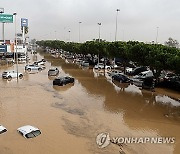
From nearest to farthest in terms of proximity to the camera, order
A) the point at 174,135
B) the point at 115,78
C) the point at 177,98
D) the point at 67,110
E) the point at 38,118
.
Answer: the point at 174,135 → the point at 38,118 → the point at 67,110 → the point at 177,98 → the point at 115,78

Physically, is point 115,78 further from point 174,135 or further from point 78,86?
point 174,135

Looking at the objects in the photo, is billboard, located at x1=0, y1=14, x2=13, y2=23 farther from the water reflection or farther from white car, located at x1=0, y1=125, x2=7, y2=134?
white car, located at x1=0, y1=125, x2=7, y2=134

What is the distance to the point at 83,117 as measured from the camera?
21188 millimetres

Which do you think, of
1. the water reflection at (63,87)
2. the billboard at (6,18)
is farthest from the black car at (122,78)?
the billboard at (6,18)

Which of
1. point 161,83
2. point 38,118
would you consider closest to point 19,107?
point 38,118

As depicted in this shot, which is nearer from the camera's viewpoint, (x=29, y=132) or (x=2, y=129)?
(x=29, y=132)

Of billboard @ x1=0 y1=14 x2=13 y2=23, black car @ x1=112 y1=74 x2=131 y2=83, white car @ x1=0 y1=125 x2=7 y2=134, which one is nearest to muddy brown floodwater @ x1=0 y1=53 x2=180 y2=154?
white car @ x1=0 y1=125 x2=7 y2=134

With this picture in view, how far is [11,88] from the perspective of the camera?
33.0 m

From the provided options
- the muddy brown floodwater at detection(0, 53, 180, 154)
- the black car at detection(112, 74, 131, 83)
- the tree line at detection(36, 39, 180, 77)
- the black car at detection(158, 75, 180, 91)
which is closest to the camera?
the muddy brown floodwater at detection(0, 53, 180, 154)

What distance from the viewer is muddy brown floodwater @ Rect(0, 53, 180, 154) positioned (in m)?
15.4

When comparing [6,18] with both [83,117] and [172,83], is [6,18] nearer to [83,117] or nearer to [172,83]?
[172,83]

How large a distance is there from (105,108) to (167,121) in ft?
20.3

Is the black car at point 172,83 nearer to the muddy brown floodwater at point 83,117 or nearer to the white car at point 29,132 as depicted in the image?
the muddy brown floodwater at point 83,117

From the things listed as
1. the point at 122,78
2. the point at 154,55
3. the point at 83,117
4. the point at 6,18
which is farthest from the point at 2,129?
the point at 6,18
